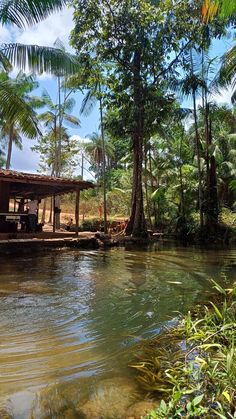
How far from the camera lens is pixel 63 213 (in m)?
35.3

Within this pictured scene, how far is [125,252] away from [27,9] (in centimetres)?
1063

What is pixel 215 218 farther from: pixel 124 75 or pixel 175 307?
pixel 175 307

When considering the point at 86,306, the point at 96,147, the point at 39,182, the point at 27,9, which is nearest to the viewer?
the point at 86,306

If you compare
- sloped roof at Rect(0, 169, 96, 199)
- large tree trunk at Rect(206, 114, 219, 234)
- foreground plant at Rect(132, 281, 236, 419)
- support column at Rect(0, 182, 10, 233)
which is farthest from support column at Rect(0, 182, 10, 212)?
foreground plant at Rect(132, 281, 236, 419)

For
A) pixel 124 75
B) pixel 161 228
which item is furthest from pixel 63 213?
pixel 124 75

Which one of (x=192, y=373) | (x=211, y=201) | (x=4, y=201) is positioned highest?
(x=211, y=201)

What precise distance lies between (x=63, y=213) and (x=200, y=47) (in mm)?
20056

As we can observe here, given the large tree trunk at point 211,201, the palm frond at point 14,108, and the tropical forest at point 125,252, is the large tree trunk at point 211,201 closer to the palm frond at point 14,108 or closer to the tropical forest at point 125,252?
the tropical forest at point 125,252

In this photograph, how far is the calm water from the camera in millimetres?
4012

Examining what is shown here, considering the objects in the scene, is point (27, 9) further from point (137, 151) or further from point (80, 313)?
point (137, 151)

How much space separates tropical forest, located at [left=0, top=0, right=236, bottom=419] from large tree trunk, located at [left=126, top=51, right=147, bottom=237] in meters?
0.08

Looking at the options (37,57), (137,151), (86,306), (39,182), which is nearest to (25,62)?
(37,57)

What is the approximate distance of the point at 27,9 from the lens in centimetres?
964

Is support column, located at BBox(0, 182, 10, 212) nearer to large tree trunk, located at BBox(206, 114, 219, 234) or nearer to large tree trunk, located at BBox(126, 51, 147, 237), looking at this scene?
large tree trunk, located at BBox(126, 51, 147, 237)
